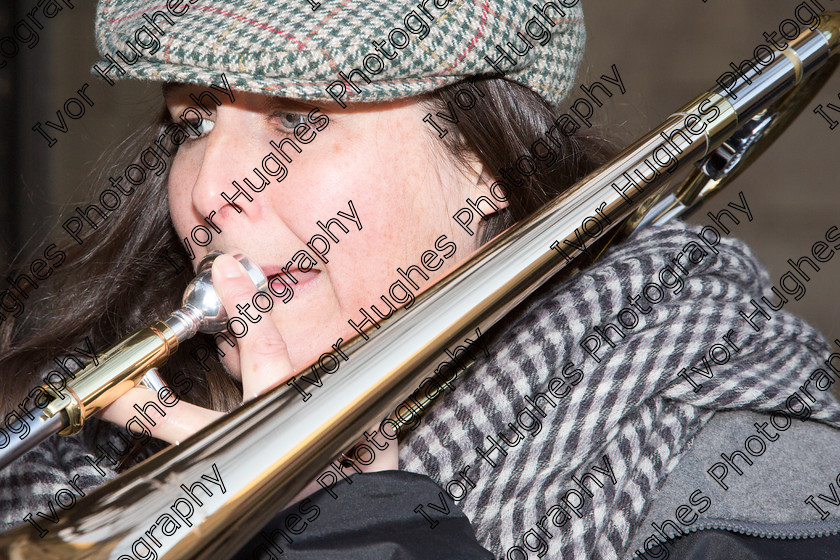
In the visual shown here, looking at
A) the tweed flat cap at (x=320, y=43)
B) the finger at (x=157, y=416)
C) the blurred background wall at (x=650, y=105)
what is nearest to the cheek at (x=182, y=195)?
the tweed flat cap at (x=320, y=43)

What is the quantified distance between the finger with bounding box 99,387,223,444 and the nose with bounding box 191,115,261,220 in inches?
7.5

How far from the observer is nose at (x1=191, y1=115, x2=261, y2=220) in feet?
2.34

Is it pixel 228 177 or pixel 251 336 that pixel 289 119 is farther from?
pixel 251 336

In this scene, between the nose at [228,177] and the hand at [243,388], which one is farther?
the nose at [228,177]

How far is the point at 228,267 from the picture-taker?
649mm

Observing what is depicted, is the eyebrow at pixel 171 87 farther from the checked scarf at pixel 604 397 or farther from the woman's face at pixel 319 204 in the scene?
the checked scarf at pixel 604 397

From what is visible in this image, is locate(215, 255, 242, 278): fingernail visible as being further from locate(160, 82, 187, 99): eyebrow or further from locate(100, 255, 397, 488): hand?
Answer: locate(160, 82, 187, 99): eyebrow

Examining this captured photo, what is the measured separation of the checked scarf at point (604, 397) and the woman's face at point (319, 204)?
0.50 ft

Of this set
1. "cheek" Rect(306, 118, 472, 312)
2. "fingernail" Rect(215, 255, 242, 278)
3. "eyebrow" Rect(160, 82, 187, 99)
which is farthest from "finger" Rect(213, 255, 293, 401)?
"eyebrow" Rect(160, 82, 187, 99)

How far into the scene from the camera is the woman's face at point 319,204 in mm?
720

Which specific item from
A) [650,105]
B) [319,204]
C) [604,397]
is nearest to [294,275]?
[319,204]

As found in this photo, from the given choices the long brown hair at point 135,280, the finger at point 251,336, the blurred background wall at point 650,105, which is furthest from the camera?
the blurred background wall at point 650,105

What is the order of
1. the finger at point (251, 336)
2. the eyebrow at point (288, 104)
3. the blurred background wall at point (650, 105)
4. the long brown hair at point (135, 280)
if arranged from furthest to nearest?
the blurred background wall at point (650, 105)
the long brown hair at point (135, 280)
the eyebrow at point (288, 104)
the finger at point (251, 336)

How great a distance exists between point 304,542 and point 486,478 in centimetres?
23
